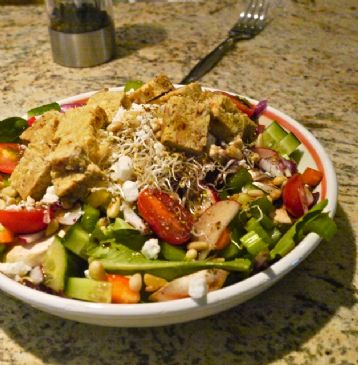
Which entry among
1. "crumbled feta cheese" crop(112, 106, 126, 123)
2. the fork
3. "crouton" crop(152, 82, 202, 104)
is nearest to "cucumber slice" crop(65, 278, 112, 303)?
"crumbled feta cheese" crop(112, 106, 126, 123)

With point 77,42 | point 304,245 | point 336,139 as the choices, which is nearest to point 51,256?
point 304,245

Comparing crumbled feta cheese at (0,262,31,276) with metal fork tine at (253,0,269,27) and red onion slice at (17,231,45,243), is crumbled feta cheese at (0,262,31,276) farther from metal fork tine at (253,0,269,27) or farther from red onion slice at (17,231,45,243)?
metal fork tine at (253,0,269,27)

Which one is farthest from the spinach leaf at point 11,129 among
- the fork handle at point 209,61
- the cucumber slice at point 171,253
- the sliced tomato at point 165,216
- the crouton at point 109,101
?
the fork handle at point 209,61

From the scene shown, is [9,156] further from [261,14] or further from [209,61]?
[261,14]

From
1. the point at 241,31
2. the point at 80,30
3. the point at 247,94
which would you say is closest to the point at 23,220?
the point at 247,94

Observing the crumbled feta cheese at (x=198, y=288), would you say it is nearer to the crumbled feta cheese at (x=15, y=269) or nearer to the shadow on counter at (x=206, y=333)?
the shadow on counter at (x=206, y=333)

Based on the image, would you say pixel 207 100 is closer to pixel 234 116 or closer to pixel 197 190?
pixel 234 116
